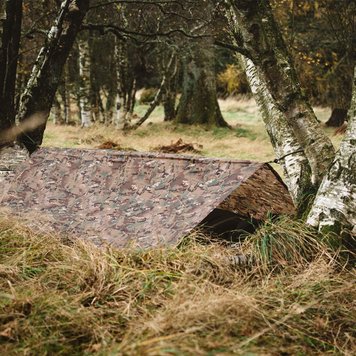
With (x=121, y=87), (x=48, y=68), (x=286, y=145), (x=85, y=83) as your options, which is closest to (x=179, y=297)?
(x=286, y=145)

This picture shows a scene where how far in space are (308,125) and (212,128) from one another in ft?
37.5

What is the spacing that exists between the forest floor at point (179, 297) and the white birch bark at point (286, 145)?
2.39ft

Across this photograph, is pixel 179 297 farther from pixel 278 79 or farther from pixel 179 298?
pixel 278 79

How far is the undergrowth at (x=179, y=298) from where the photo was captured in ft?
8.06

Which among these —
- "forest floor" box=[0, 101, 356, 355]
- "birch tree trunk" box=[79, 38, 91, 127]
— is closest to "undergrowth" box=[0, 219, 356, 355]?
"forest floor" box=[0, 101, 356, 355]

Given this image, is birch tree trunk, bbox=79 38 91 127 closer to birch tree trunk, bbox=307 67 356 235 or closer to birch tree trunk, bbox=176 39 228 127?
birch tree trunk, bbox=176 39 228 127

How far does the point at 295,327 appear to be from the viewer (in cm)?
277

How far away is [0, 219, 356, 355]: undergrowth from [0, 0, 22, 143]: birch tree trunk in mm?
2729

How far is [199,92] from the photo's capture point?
656 inches

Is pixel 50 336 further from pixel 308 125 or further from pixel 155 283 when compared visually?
pixel 308 125

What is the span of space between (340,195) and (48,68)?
174 inches

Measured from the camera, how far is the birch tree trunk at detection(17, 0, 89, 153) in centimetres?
648

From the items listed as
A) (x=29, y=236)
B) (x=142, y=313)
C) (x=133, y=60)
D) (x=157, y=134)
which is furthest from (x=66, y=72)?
(x=142, y=313)

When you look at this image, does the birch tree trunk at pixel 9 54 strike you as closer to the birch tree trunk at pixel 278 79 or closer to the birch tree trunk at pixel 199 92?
the birch tree trunk at pixel 278 79
